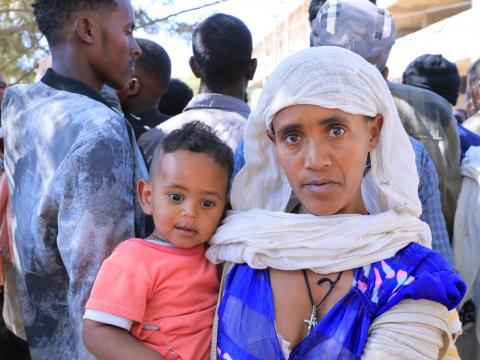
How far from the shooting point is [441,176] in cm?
287

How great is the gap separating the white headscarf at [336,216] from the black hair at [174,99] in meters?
3.71

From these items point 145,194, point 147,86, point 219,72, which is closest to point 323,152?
point 145,194

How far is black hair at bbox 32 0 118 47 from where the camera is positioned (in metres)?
2.07

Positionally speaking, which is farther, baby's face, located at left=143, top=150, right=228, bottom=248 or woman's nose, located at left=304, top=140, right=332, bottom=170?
baby's face, located at left=143, top=150, right=228, bottom=248

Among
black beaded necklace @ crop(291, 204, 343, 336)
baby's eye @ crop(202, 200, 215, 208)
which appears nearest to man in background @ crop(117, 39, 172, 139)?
baby's eye @ crop(202, 200, 215, 208)

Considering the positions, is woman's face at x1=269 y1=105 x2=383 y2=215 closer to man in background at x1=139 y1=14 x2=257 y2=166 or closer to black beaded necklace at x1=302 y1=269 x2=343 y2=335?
black beaded necklace at x1=302 y1=269 x2=343 y2=335

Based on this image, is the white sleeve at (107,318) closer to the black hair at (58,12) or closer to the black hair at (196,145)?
the black hair at (196,145)

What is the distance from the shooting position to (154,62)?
3.90 meters

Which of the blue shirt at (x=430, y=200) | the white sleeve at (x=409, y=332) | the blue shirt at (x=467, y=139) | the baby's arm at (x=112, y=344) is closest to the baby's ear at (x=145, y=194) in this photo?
the baby's arm at (x=112, y=344)

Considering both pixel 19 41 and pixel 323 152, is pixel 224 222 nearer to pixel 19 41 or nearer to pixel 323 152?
pixel 323 152

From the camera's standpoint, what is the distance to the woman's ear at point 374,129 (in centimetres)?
165

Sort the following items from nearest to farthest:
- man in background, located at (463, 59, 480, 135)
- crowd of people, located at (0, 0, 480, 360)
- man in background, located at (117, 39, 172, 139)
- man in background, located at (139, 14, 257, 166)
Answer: crowd of people, located at (0, 0, 480, 360) → man in background, located at (139, 14, 257, 166) → man in background, located at (117, 39, 172, 139) → man in background, located at (463, 59, 480, 135)

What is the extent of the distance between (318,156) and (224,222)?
1.38 ft

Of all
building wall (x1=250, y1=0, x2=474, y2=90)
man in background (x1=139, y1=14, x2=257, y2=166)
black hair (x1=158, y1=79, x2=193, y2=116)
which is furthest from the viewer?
building wall (x1=250, y1=0, x2=474, y2=90)
